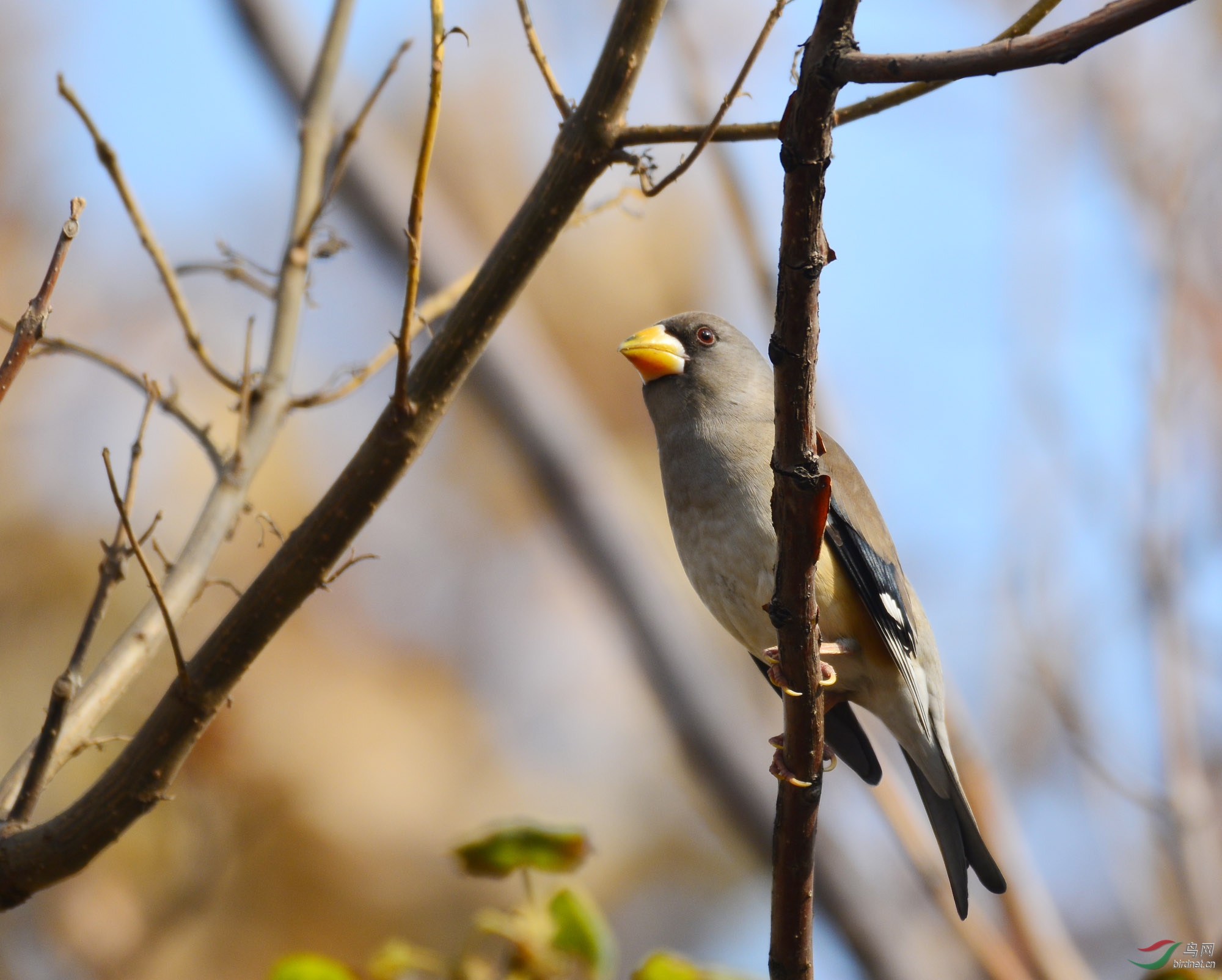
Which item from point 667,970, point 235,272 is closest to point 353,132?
point 235,272

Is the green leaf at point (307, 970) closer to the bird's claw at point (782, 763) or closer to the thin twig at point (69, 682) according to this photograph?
the thin twig at point (69, 682)

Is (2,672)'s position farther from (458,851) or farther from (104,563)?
(458,851)

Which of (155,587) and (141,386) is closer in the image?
(155,587)

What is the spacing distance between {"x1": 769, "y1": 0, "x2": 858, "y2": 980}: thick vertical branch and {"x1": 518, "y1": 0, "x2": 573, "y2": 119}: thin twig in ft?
3.38

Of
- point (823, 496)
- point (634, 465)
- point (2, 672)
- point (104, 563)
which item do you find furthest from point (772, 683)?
point (634, 465)

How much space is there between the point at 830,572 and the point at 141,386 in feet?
8.29

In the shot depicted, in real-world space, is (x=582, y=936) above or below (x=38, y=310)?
below

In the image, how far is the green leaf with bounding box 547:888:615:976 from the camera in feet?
8.45

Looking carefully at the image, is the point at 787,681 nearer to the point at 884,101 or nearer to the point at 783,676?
the point at 783,676

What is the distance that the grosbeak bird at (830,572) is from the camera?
4.09 metres

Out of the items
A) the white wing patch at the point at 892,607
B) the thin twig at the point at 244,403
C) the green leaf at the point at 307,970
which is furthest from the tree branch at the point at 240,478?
the white wing patch at the point at 892,607

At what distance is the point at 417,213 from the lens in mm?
2668

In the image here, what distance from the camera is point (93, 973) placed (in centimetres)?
651

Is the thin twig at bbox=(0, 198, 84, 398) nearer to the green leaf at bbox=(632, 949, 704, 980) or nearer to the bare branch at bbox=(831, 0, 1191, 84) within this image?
the bare branch at bbox=(831, 0, 1191, 84)
